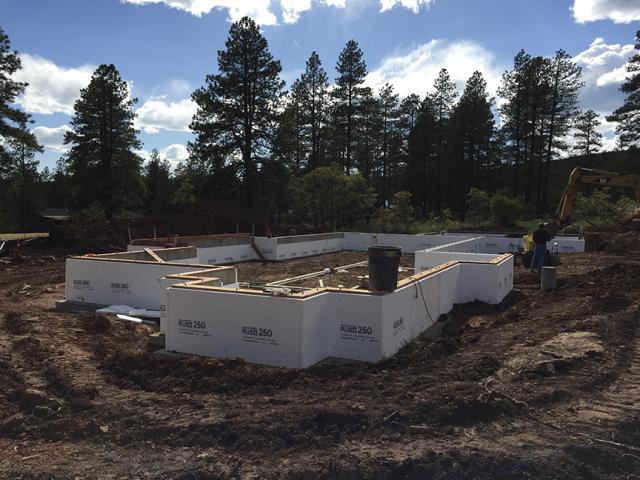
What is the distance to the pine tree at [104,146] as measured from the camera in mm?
34875

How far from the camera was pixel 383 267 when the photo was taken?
7.42 metres

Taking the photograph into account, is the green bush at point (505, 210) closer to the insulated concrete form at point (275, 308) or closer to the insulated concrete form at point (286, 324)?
the insulated concrete form at point (275, 308)

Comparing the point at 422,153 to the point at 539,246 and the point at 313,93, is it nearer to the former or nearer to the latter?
the point at 313,93

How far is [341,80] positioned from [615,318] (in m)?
40.0

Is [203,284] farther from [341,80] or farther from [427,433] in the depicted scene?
[341,80]

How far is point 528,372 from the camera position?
6.00 metres

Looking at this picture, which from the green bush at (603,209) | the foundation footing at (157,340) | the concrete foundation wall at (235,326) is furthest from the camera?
the green bush at (603,209)

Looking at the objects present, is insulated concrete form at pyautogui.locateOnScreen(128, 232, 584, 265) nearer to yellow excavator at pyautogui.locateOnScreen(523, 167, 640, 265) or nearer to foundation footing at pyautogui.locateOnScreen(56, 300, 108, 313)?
yellow excavator at pyautogui.locateOnScreen(523, 167, 640, 265)

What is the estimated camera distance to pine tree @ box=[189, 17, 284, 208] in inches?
1286

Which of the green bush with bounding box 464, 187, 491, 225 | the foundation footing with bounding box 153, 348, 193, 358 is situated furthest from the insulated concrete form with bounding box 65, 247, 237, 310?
the green bush with bounding box 464, 187, 491, 225

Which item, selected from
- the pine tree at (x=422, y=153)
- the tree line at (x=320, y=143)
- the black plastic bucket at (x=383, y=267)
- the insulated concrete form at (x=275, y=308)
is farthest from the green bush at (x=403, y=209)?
the black plastic bucket at (x=383, y=267)

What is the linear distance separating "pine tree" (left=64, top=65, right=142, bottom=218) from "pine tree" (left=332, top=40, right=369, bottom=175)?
18111mm

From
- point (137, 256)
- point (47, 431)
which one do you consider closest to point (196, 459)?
point (47, 431)

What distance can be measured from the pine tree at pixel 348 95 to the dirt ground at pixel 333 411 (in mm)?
39586
